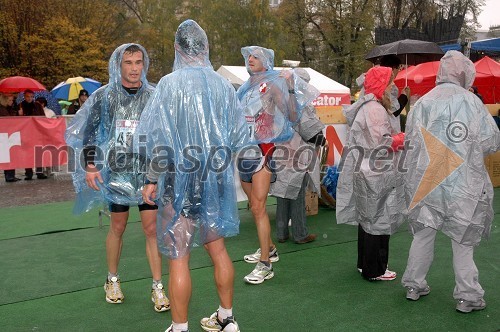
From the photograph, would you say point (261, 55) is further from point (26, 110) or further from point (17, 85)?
point (17, 85)

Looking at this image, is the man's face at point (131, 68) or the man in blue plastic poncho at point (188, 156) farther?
the man's face at point (131, 68)

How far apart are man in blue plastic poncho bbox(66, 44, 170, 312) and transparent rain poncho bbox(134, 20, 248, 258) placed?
27.4 inches

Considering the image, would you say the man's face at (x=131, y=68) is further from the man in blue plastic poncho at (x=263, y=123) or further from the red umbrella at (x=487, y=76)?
the red umbrella at (x=487, y=76)

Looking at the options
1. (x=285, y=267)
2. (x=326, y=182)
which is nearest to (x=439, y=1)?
(x=326, y=182)

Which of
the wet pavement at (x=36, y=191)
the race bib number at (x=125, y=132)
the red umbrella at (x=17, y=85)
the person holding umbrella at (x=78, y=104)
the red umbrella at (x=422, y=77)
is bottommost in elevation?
the wet pavement at (x=36, y=191)

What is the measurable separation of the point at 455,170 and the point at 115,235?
2.32m

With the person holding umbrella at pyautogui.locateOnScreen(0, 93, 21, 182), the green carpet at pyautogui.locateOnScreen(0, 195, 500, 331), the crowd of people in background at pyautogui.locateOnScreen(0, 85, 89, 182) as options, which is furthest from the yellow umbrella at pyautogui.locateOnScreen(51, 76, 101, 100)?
the green carpet at pyautogui.locateOnScreen(0, 195, 500, 331)

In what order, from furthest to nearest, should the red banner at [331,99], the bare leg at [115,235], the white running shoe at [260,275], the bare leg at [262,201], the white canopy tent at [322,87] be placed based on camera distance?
the red banner at [331,99]
the white canopy tent at [322,87]
the white running shoe at [260,275]
the bare leg at [262,201]
the bare leg at [115,235]

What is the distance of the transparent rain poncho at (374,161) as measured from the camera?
3959 millimetres

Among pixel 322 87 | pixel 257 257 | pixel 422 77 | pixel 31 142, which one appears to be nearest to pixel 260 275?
pixel 257 257

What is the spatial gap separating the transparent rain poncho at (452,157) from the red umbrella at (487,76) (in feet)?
28.3

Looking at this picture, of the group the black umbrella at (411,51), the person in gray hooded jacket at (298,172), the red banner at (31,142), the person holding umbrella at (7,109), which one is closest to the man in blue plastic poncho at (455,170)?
the person in gray hooded jacket at (298,172)

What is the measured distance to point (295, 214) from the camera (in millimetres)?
5344

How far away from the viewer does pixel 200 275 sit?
448 cm
